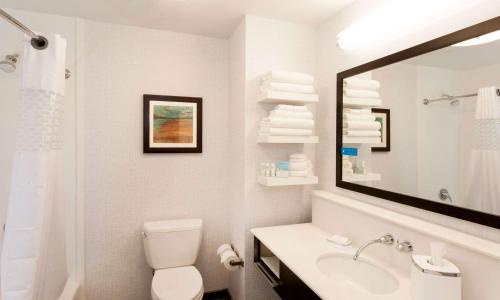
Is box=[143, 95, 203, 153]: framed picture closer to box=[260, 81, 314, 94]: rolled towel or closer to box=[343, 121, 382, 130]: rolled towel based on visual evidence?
box=[260, 81, 314, 94]: rolled towel

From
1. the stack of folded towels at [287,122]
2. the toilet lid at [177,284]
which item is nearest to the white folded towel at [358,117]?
the stack of folded towels at [287,122]

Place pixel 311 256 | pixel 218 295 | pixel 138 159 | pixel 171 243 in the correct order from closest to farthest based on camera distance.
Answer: pixel 311 256 → pixel 171 243 → pixel 138 159 → pixel 218 295

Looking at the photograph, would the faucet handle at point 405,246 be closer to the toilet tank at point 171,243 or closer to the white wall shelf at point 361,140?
the white wall shelf at point 361,140

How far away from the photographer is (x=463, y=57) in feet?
3.70

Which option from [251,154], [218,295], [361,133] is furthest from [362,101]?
[218,295]

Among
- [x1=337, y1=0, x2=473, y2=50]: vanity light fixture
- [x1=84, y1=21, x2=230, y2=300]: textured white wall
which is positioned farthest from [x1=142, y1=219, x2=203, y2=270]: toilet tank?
[x1=337, y1=0, x2=473, y2=50]: vanity light fixture

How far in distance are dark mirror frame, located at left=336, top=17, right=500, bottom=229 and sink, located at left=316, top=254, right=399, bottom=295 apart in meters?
0.37

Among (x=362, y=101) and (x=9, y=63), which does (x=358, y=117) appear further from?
(x=9, y=63)

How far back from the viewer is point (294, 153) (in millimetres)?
2016

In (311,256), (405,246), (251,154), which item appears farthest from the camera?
(251,154)

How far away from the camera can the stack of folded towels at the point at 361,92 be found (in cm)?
157

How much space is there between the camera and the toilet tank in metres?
2.00

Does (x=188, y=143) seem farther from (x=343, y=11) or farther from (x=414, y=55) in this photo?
(x=414, y=55)

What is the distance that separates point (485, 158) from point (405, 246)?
19.5 inches
